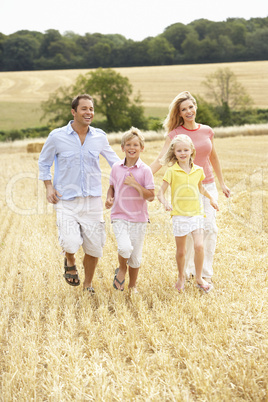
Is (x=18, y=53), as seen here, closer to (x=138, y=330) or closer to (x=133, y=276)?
(x=133, y=276)

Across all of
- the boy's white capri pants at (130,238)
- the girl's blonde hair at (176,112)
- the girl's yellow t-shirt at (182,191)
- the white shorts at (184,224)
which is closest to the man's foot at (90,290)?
the boy's white capri pants at (130,238)

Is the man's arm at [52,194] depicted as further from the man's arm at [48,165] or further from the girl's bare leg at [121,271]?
the girl's bare leg at [121,271]

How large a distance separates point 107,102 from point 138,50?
3457cm

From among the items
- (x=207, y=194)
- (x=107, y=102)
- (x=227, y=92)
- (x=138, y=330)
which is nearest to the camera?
(x=138, y=330)

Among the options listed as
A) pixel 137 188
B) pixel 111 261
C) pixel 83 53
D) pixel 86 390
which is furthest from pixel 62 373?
pixel 83 53

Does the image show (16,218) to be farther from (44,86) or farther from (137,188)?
(44,86)

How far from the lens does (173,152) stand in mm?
4953

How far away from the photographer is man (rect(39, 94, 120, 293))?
4.77 metres

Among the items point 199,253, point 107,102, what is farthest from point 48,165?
point 107,102

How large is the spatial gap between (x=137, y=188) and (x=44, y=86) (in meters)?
56.9

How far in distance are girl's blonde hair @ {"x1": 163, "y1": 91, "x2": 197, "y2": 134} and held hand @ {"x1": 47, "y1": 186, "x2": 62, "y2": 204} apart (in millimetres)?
1445

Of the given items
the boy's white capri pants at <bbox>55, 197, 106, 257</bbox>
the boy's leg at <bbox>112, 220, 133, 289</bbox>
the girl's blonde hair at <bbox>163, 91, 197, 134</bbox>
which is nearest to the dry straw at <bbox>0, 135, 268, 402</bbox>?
the boy's leg at <bbox>112, 220, 133, 289</bbox>

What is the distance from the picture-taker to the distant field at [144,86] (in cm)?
4744

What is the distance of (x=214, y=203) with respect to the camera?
203 inches
